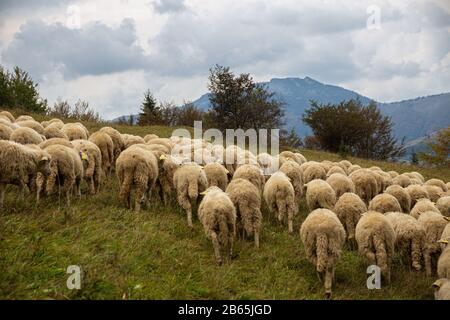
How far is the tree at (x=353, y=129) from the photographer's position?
47281mm

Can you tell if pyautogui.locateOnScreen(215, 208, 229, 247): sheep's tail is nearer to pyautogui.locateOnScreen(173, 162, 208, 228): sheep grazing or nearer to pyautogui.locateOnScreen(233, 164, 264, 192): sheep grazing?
pyautogui.locateOnScreen(173, 162, 208, 228): sheep grazing

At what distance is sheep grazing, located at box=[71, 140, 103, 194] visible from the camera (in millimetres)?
11258

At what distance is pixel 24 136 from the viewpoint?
37.7 ft

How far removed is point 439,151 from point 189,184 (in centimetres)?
3959

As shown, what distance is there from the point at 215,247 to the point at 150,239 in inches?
51.3


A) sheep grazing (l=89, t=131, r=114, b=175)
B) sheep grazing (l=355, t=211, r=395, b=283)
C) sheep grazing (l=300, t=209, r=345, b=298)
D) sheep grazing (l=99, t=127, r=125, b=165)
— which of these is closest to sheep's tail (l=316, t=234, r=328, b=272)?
sheep grazing (l=300, t=209, r=345, b=298)

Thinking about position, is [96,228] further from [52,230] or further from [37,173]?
[37,173]

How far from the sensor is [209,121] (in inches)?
1754

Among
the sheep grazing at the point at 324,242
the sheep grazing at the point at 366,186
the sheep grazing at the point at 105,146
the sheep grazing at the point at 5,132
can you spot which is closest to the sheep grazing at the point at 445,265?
the sheep grazing at the point at 324,242

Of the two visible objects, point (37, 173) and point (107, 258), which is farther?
point (37, 173)

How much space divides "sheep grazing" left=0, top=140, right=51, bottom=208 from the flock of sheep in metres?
0.02

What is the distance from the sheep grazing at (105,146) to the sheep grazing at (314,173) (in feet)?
22.4
